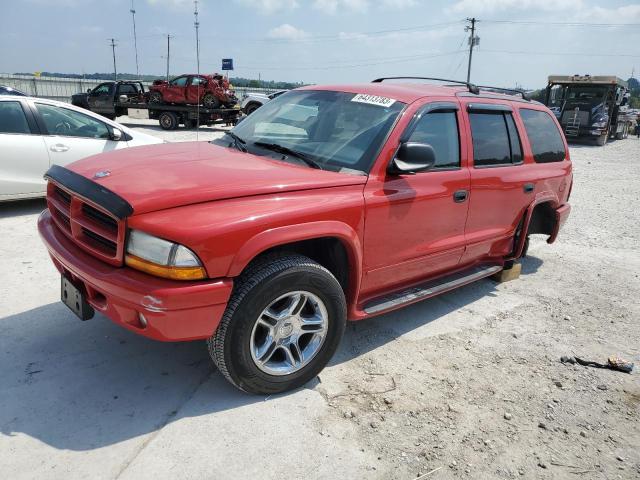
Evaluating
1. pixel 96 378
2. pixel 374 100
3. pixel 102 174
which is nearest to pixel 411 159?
pixel 374 100

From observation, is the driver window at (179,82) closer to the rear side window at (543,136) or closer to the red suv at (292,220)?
the red suv at (292,220)

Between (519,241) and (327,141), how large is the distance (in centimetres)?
233

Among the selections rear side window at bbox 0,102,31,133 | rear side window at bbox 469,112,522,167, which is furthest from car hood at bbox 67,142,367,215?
rear side window at bbox 0,102,31,133

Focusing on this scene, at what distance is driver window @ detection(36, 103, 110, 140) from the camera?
21.1 feet

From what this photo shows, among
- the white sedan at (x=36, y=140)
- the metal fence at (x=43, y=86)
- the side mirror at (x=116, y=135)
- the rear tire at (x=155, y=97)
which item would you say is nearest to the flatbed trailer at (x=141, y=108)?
the rear tire at (x=155, y=97)

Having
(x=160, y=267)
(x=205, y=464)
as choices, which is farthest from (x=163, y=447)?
(x=160, y=267)

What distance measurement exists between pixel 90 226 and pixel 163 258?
61 centimetres

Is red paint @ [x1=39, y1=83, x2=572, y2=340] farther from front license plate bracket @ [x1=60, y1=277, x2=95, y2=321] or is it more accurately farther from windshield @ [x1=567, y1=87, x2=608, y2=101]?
windshield @ [x1=567, y1=87, x2=608, y2=101]

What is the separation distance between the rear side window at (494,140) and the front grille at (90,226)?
2758 mm

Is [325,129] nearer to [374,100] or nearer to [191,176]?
[374,100]

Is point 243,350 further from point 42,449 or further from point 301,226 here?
point 42,449

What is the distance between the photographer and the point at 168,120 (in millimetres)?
20234

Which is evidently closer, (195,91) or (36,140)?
(36,140)

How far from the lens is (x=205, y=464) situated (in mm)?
2408
